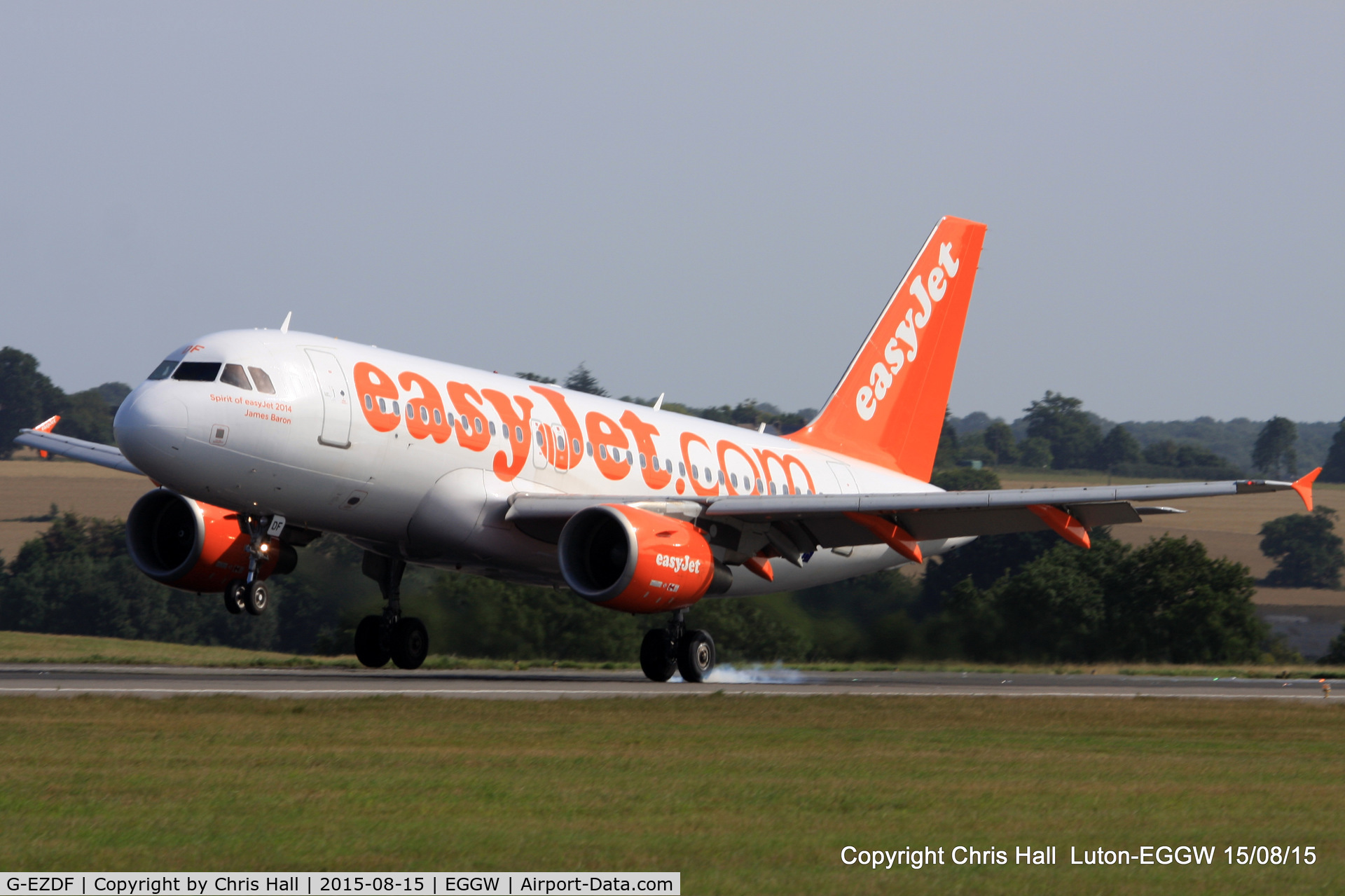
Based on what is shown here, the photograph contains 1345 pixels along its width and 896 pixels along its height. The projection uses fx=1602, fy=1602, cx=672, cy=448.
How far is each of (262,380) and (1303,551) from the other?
68.3 meters

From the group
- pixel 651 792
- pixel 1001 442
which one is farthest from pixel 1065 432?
pixel 651 792

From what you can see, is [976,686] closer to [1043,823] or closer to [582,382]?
[1043,823]

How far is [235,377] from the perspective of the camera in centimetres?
2344

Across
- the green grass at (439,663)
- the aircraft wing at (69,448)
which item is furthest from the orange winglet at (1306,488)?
the aircraft wing at (69,448)

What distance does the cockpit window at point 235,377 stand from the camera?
2336 centimetres

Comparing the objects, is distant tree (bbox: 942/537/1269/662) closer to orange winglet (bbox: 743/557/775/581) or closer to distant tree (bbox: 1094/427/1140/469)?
orange winglet (bbox: 743/557/775/581)

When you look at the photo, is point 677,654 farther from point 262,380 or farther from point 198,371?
point 198,371

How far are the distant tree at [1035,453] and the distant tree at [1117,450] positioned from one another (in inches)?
171

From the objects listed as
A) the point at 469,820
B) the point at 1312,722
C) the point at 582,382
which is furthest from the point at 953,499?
the point at 582,382

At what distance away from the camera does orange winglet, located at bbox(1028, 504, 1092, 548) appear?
1063 inches

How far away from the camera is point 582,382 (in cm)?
10175

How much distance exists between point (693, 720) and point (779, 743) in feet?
8.34
